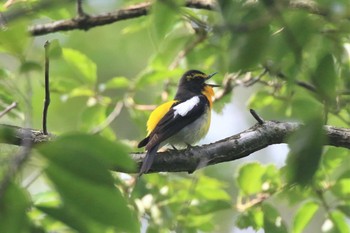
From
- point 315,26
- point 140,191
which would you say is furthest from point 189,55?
point 315,26

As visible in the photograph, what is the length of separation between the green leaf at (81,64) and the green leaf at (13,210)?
166 inches

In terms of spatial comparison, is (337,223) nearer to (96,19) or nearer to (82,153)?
(96,19)

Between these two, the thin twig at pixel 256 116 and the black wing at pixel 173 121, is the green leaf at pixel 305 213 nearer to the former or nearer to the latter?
the thin twig at pixel 256 116

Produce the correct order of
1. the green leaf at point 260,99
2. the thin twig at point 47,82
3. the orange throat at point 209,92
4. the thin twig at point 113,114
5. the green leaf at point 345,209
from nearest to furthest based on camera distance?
the thin twig at point 47,82, the green leaf at point 345,209, the thin twig at point 113,114, the green leaf at point 260,99, the orange throat at point 209,92

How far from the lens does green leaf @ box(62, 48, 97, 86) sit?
17.4 ft

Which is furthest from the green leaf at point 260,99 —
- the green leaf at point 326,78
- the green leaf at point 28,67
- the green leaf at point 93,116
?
the green leaf at point 326,78

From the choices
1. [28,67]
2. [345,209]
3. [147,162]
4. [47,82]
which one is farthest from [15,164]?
[345,209]

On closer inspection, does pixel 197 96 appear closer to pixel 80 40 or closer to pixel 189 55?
pixel 189 55

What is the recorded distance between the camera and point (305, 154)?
1.07 metres

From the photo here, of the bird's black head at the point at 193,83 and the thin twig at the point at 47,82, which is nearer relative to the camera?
the thin twig at the point at 47,82

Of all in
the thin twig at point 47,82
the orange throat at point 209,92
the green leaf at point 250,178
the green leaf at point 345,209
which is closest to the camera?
the thin twig at point 47,82

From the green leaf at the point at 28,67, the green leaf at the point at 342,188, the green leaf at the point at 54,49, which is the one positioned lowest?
the green leaf at the point at 342,188

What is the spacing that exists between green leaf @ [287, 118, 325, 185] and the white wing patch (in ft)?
14.4

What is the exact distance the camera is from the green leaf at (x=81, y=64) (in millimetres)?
5301
